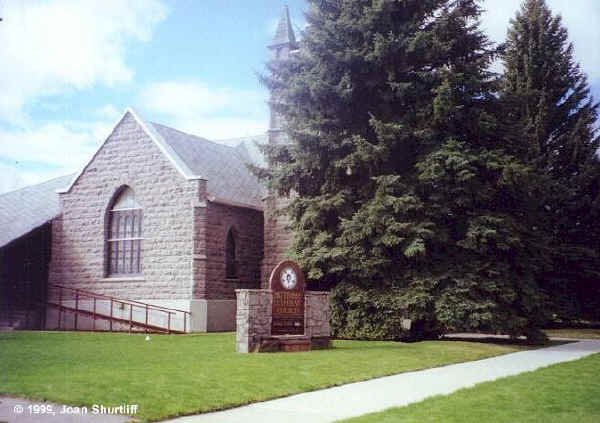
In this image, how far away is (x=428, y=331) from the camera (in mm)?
21688

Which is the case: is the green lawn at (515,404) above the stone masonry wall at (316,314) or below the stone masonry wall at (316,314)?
below

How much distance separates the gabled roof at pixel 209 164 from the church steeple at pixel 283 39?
565 centimetres

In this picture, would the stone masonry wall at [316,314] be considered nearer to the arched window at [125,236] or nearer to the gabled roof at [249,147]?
the arched window at [125,236]

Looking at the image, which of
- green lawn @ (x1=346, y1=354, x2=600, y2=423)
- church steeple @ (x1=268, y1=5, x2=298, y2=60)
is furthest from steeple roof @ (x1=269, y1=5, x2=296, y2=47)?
green lawn @ (x1=346, y1=354, x2=600, y2=423)

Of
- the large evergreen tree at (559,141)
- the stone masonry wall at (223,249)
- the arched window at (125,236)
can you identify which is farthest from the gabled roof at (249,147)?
the large evergreen tree at (559,141)

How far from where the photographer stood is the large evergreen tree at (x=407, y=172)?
1975 centimetres

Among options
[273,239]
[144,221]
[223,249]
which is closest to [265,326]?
[273,239]

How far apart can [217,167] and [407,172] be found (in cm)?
999

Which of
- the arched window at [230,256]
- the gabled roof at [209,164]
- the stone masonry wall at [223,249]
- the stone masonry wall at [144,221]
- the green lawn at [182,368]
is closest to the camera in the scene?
the green lawn at [182,368]

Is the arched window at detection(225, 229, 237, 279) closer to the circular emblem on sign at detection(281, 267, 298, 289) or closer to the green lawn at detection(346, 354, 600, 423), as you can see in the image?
the circular emblem on sign at detection(281, 267, 298, 289)

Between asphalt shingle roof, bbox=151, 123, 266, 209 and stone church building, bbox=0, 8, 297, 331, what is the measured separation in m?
0.06

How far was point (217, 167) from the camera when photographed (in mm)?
28469

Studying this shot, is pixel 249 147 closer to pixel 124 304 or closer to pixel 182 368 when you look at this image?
pixel 124 304

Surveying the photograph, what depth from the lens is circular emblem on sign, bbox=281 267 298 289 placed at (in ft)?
54.3
